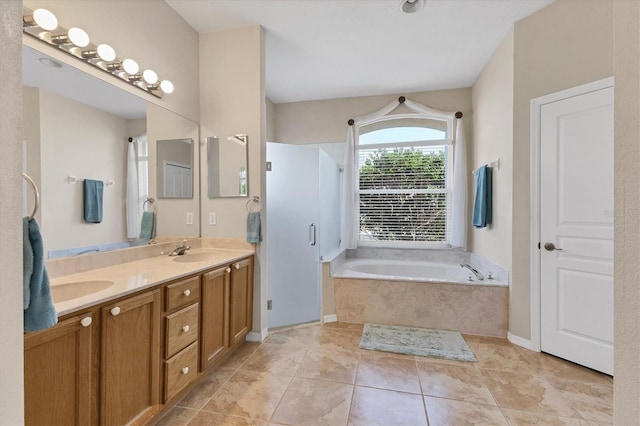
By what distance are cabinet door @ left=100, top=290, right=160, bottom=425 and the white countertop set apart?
2.3 inches

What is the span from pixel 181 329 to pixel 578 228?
2.82 meters

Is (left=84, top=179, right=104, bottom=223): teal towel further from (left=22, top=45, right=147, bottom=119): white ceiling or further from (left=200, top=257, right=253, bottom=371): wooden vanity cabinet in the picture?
(left=200, top=257, right=253, bottom=371): wooden vanity cabinet

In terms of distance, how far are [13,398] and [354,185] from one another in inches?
145

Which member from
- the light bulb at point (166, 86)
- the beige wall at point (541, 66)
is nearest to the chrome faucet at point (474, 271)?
the beige wall at point (541, 66)

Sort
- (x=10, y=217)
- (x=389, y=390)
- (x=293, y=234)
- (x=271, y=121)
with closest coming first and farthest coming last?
(x=10, y=217)
(x=389, y=390)
(x=293, y=234)
(x=271, y=121)

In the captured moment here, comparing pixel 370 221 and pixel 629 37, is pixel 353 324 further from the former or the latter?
pixel 629 37

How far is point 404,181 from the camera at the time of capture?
12.8 feet

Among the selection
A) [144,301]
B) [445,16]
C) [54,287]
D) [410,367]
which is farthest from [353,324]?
[445,16]

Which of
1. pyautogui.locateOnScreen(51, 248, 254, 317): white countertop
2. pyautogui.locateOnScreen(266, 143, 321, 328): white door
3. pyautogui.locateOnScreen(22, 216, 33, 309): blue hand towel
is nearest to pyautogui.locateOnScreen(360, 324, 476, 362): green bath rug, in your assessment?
pyautogui.locateOnScreen(266, 143, 321, 328): white door

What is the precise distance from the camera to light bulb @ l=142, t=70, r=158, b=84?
2000mm

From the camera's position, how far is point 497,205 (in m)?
2.79

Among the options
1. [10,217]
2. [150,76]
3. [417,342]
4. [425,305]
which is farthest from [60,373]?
[425,305]

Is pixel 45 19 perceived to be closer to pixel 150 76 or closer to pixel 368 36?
pixel 150 76

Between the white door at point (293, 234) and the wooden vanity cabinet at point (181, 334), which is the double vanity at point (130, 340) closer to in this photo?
the wooden vanity cabinet at point (181, 334)
